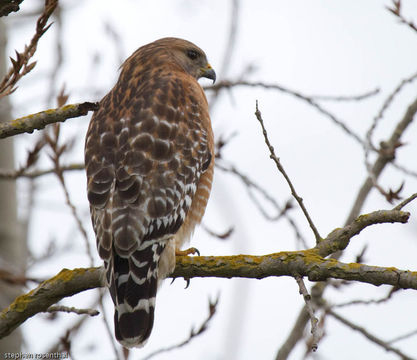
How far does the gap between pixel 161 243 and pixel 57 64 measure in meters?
3.07

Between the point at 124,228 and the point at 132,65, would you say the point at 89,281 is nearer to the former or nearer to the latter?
the point at 124,228

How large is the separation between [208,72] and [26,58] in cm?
312

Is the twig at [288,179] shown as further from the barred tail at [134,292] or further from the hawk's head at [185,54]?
the hawk's head at [185,54]

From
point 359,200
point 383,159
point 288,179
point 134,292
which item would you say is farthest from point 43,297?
point 383,159

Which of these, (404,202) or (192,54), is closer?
(404,202)

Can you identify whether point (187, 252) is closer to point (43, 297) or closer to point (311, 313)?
point (43, 297)

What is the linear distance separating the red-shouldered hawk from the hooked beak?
2.29ft

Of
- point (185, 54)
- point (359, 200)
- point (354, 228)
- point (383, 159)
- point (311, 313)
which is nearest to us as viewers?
point (311, 313)

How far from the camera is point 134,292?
4020 mm

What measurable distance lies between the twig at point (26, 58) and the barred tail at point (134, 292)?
1164mm

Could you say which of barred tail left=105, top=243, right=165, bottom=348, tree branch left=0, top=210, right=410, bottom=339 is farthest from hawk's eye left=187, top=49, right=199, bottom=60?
tree branch left=0, top=210, right=410, bottom=339

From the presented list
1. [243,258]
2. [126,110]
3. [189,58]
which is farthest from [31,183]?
[243,258]

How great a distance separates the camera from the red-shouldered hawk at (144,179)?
4.05m

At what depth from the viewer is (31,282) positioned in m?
4.61
